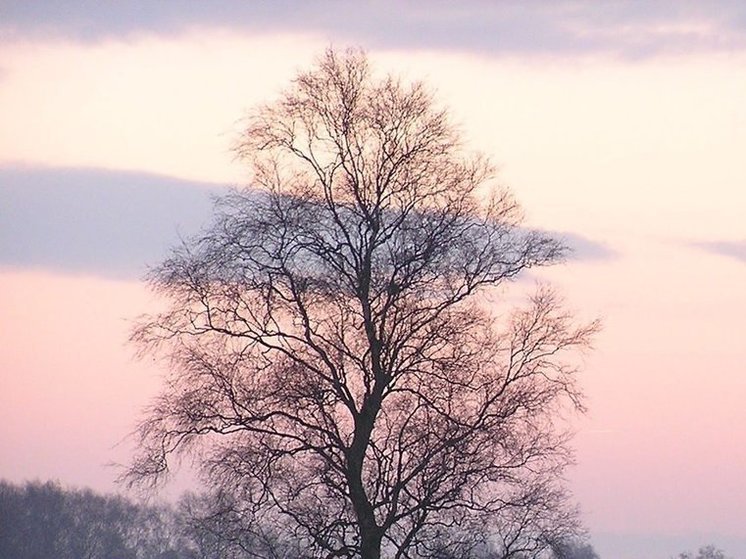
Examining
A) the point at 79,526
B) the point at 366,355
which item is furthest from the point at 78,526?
the point at 366,355

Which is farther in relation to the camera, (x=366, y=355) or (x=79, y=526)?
(x=79, y=526)

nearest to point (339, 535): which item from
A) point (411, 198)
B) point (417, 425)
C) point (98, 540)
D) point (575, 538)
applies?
point (417, 425)

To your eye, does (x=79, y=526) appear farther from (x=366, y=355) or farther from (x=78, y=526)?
(x=366, y=355)

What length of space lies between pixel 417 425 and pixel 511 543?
3.60 metres

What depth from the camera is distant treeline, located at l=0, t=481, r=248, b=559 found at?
15525 centimetres

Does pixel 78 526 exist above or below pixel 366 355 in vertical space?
above

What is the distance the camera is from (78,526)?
535 ft

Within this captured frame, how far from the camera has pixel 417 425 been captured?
3734cm

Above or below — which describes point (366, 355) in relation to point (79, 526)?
below

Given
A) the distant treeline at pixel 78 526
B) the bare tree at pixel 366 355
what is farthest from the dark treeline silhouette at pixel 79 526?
the bare tree at pixel 366 355

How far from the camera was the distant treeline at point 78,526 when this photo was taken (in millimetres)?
155250

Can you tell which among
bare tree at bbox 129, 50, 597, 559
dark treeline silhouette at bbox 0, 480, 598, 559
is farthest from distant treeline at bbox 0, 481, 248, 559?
bare tree at bbox 129, 50, 597, 559

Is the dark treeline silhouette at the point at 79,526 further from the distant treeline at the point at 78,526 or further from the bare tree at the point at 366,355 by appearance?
the bare tree at the point at 366,355

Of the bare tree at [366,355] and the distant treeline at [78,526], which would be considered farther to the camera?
the distant treeline at [78,526]
